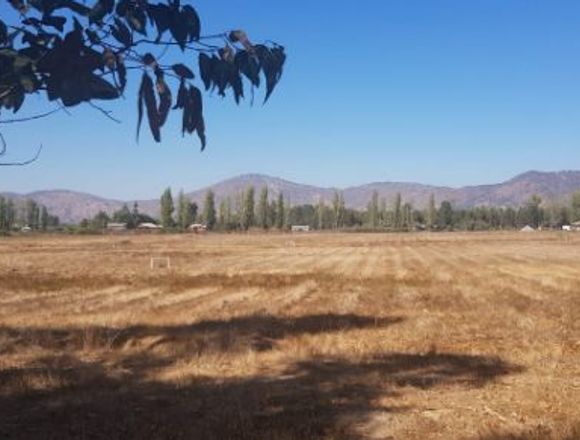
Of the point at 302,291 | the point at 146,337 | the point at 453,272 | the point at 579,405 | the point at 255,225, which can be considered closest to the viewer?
the point at 579,405

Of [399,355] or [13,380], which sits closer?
[13,380]

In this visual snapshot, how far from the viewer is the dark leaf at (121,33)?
3812mm

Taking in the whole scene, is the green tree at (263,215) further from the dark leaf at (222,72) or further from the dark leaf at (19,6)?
the dark leaf at (222,72)

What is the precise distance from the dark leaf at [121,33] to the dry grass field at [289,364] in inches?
224

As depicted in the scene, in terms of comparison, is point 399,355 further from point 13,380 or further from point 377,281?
point 377,281

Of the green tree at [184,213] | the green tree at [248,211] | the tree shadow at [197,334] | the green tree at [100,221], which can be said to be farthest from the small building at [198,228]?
the tree shadow at [197,334]

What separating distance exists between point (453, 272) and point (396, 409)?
3164 cm

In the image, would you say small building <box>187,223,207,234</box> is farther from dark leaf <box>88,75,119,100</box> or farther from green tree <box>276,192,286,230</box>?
dark leaf <box>88,75,119,100</box>

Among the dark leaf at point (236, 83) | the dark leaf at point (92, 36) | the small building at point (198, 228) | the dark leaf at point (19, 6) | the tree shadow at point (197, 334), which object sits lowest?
the tree shadow at point (197, 334)

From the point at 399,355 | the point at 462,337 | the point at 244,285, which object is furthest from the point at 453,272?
the point at 399,355

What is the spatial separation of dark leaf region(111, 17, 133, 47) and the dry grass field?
18.6 ft

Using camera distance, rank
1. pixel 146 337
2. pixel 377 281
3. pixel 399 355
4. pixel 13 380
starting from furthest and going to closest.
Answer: pixel 377 281 → pixel 146 337 → pixel 399 355 → pixel 13 380

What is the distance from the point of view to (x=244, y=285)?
32.2m

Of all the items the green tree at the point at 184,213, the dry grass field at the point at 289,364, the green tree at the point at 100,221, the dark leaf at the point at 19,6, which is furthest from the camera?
the green tree at the point at 100,221
